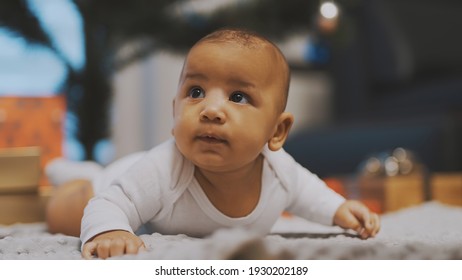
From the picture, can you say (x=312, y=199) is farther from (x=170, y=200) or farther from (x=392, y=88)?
(x=392, y=88)

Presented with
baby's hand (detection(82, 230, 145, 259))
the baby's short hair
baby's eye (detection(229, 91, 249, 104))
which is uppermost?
the baby's short hair

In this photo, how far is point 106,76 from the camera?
1045mm

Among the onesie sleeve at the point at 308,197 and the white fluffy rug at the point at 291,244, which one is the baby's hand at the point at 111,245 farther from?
the onesie sleeve at the point at 308,197

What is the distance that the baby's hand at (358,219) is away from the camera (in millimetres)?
591

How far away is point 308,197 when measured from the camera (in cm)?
64

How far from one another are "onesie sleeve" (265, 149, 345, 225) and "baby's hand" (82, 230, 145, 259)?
229 mm

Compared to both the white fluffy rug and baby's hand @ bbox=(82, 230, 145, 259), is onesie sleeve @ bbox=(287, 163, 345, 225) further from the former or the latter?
baby's hand @ bbox=(82, 230, 145, 259)

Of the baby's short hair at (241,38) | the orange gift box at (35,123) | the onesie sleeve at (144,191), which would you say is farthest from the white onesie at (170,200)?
the orange gift box at (35,123)

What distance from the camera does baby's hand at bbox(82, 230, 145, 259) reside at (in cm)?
42

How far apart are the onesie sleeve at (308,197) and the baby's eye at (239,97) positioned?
0.14 meters

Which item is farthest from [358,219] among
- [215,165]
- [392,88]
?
[392,88]

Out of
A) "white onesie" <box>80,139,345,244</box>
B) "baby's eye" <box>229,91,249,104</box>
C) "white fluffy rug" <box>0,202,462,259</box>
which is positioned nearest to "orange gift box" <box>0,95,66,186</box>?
"white fluffy rug" <box>0,202,462,259</box>

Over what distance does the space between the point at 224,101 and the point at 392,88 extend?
133 cm
